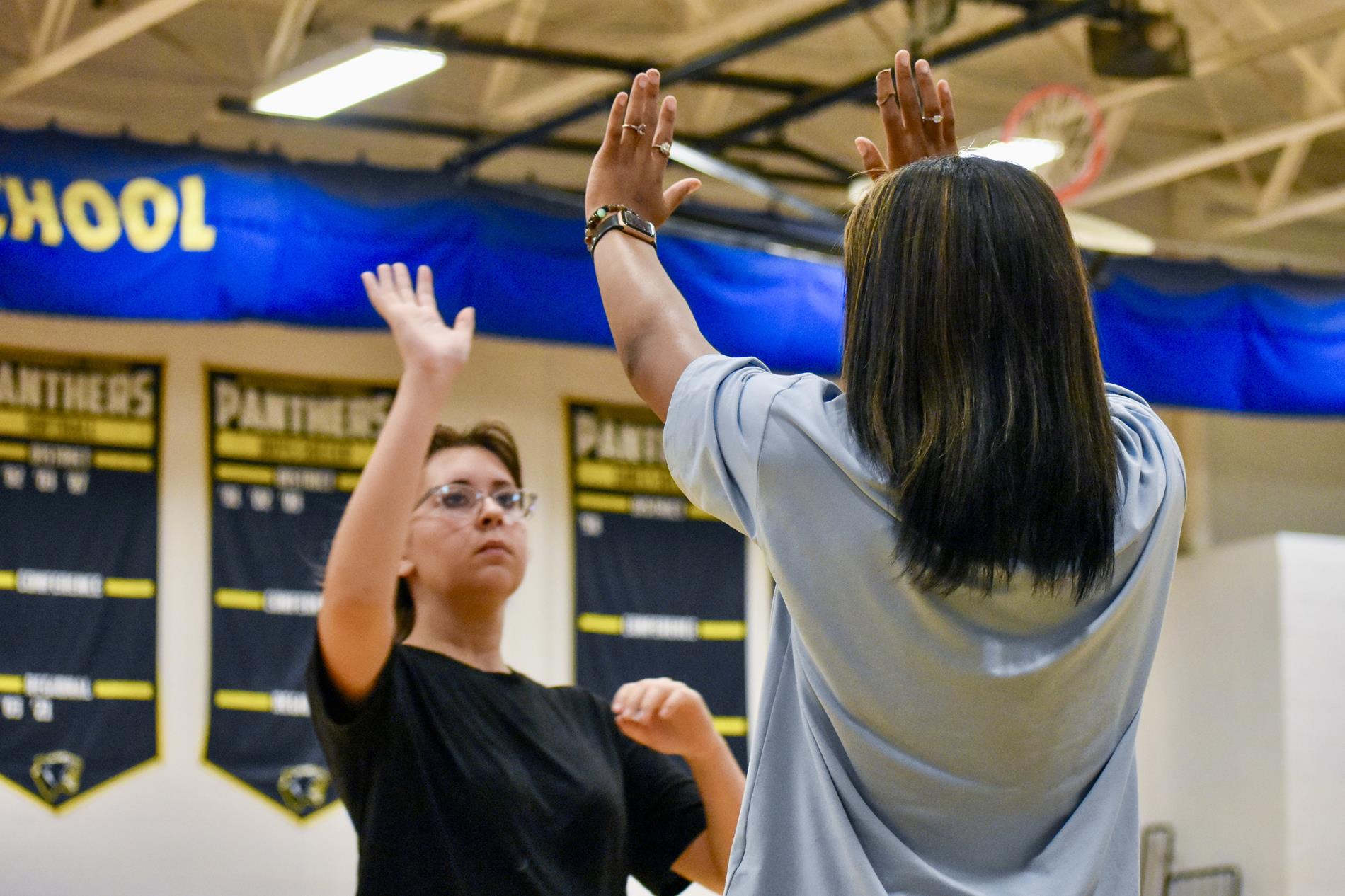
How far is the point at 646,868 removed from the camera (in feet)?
8.46

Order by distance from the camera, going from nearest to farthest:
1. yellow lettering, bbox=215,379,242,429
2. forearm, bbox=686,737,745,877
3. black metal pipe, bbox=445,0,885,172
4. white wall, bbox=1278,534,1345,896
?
forearm, bbox=686,737,745,877 → black metal pipe, bbox=445,0,885,172 → yellow lettering, bbox=215,379,242,429 → white wall, bbox=1278,534,1345,896

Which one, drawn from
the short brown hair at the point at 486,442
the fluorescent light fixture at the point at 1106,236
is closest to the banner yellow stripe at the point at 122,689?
the fluorescent light fixture at the point at 1106,236

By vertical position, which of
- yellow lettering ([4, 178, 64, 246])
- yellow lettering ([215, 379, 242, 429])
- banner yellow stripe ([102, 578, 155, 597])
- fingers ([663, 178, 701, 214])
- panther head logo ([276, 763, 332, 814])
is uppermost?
yellow lettering ([4, 178, 64, 246])

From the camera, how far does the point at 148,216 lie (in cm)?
627

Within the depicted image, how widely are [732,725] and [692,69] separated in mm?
3298

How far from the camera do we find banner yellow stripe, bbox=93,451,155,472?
726 centimetres

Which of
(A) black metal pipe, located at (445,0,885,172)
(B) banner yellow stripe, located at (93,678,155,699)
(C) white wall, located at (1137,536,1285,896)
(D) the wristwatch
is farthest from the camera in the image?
(C) white wall, located at (1137,536,1285,896)

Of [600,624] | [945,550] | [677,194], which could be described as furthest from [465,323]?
[600,624]

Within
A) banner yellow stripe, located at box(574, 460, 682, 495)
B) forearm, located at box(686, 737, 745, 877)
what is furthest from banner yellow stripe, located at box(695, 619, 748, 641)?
forearm, located at box(686, 737, 745, 877)

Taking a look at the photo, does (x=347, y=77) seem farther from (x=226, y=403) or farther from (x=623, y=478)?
(x=623, y=478)

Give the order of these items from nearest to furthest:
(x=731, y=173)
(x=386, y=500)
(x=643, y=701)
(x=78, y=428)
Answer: (x=386, y=500), (x=643, y=701), (x=731, y=173), (x=78, y=428)

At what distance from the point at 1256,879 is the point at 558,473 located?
171 inches

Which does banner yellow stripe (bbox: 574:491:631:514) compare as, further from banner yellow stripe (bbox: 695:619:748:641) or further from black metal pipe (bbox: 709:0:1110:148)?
black metal pipe (bbox: 709:0:1110:148)

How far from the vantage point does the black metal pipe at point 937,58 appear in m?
6.67
